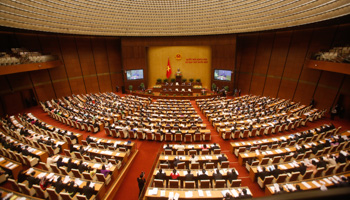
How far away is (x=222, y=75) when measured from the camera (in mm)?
26859

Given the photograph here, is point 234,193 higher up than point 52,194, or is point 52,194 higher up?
point 234,193

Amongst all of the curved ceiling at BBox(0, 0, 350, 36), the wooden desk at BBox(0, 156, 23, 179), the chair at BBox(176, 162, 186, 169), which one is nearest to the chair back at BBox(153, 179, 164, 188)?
the chair at BBox(176, 162, 186, 169)

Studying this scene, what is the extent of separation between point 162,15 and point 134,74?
33.5ft

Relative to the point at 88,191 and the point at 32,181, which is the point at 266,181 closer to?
the point at 88,191

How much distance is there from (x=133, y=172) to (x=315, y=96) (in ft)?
62.5

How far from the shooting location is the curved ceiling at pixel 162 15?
13.9 meters

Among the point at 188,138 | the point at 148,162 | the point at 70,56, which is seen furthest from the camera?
the point at 70,56

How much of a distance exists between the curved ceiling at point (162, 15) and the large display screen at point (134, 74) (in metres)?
5.73

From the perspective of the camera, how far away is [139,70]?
28375 millimetres

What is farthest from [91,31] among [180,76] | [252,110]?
[252,110]

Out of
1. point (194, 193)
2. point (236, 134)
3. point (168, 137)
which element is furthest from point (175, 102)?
point (194, 193)

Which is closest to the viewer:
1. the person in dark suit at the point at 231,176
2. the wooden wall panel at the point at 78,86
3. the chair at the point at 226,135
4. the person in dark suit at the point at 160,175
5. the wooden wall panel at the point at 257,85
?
the person in dark suit at the point at 231,176

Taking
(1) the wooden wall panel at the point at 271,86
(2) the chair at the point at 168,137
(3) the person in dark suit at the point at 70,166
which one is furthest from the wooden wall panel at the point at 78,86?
(1) the wooden wall panel at the point at 271,86

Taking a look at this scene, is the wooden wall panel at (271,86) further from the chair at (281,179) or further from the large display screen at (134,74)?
the large display screen at (134,74)
